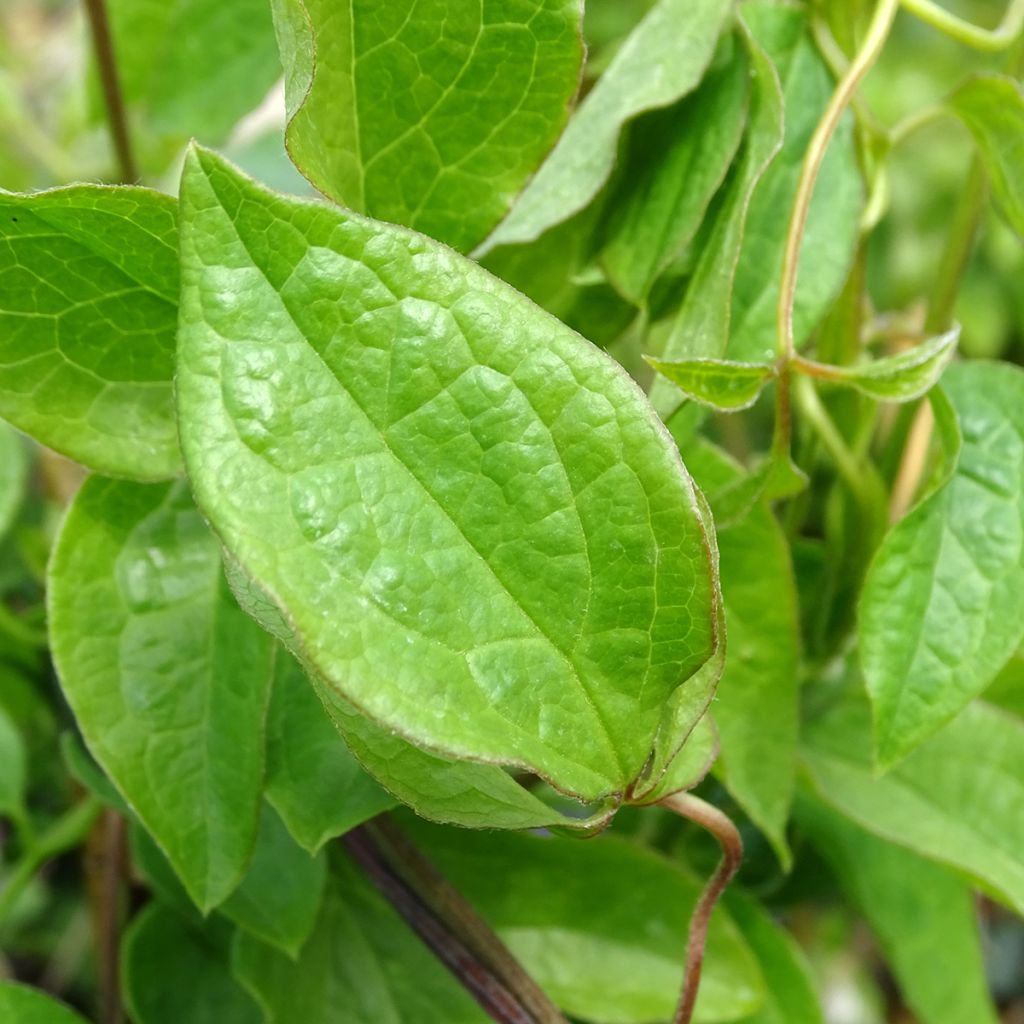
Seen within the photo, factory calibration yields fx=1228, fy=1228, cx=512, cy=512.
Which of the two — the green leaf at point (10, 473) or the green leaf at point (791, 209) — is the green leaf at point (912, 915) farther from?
the green leaf at point (10, 473)

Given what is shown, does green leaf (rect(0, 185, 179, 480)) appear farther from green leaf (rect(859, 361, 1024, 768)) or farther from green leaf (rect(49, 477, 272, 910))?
green leaf (rect(859, 361, 1024, 768))

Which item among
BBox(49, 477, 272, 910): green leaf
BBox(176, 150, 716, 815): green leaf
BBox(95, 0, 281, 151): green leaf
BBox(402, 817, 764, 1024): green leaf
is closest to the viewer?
BBox(176, 150, 716, 815): green leaf

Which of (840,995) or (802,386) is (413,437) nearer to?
(802,386)

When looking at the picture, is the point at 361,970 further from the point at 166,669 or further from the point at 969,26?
the point at 969,26

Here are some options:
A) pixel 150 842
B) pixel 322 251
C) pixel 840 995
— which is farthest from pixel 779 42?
pixel 840 995

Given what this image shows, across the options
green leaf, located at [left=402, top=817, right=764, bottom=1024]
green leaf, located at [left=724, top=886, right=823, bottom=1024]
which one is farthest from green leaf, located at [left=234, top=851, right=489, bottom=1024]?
green leaf, located at [left=724, top=886, right=823, bottom=1024]

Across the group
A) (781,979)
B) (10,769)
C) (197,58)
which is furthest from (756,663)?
(197,58)
